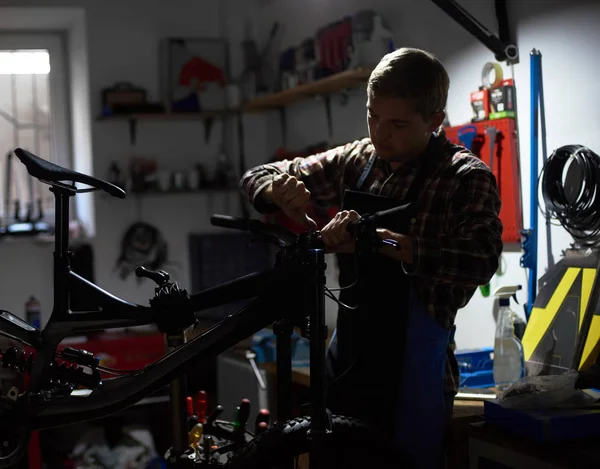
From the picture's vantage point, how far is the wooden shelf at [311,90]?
11.2 ft

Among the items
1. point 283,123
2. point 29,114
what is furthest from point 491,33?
point 29,114

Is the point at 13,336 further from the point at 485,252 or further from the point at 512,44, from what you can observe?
the point at 512,44

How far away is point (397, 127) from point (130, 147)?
317 centimetres

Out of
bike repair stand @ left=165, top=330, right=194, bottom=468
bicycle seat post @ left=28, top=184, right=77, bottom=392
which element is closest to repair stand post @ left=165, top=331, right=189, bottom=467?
bike repair stand @ left=165, top=330, right=194, bottom=468

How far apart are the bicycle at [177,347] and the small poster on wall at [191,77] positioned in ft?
10.2

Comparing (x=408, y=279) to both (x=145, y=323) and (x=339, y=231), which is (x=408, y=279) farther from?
(x=145, y=323)

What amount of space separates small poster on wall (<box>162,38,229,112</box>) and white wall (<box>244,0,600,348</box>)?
945 millimetres

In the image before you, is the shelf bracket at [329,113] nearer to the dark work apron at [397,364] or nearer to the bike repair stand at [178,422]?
the dark work apron at [397,364]

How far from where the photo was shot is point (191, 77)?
15.3 ft

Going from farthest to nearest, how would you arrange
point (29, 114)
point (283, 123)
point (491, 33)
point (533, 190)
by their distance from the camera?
point (29, 114), point (283, 123), point (491, 33), point (533, 190)

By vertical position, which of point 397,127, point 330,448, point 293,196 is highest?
point 397,127

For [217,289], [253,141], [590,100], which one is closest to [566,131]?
→ [590,100]

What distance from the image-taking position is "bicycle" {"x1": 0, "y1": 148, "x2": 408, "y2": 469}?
4.89 feet

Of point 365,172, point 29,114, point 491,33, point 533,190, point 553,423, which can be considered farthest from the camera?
point 29,114
